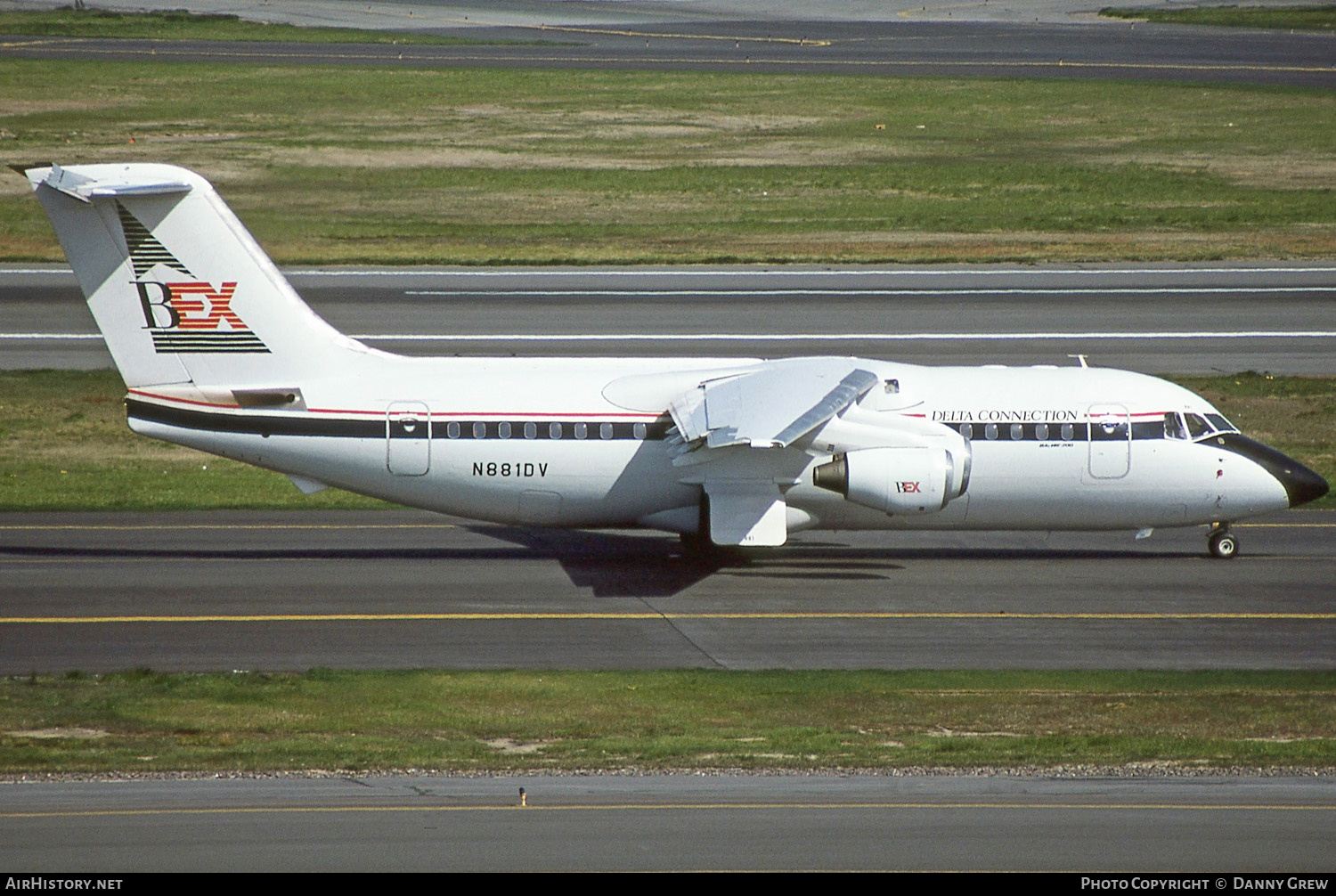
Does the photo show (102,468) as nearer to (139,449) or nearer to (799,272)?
(139,449)

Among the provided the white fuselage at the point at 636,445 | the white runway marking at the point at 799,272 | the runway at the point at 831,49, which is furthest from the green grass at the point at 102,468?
the runway at the point at 831,49

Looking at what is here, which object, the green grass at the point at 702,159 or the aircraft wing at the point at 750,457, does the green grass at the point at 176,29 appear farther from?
the aircraft wing at the point at 750,457

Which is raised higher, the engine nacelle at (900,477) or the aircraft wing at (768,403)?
the aircraft wing at (768,403)

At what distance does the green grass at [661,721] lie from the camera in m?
18.6

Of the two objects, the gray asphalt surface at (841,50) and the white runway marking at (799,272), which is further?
the gray asphalt surface at (841,50)

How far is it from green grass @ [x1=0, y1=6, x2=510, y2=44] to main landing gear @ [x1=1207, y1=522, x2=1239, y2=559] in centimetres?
7826

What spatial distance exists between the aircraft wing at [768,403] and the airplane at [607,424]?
7 centimetres

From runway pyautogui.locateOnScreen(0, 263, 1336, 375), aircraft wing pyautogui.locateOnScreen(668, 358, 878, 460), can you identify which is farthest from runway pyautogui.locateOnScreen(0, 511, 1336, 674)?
runway pyautogui.locateOnScreen(0, 263, 1336, 375)

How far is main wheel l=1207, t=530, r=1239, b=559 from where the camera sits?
97.5 ft

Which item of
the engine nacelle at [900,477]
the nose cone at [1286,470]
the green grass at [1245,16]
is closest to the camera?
the engine nacelle at [900,477]

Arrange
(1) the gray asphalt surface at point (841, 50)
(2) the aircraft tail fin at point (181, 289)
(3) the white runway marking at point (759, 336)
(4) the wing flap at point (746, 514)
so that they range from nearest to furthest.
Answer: (2) the aircraft tail fin at point (181, 289), (4) the wing flap at point (746, 514), (3) the white runway marking at point (759, 336), (1) the gray asphalt surface at point (841, 50)

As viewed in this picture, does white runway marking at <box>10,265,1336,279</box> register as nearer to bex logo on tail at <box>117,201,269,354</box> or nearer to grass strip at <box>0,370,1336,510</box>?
grass strip at <box>0,370,1336,510</box>

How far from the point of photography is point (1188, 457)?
29.0m

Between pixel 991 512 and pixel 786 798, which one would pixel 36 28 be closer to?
pixel 991 512
